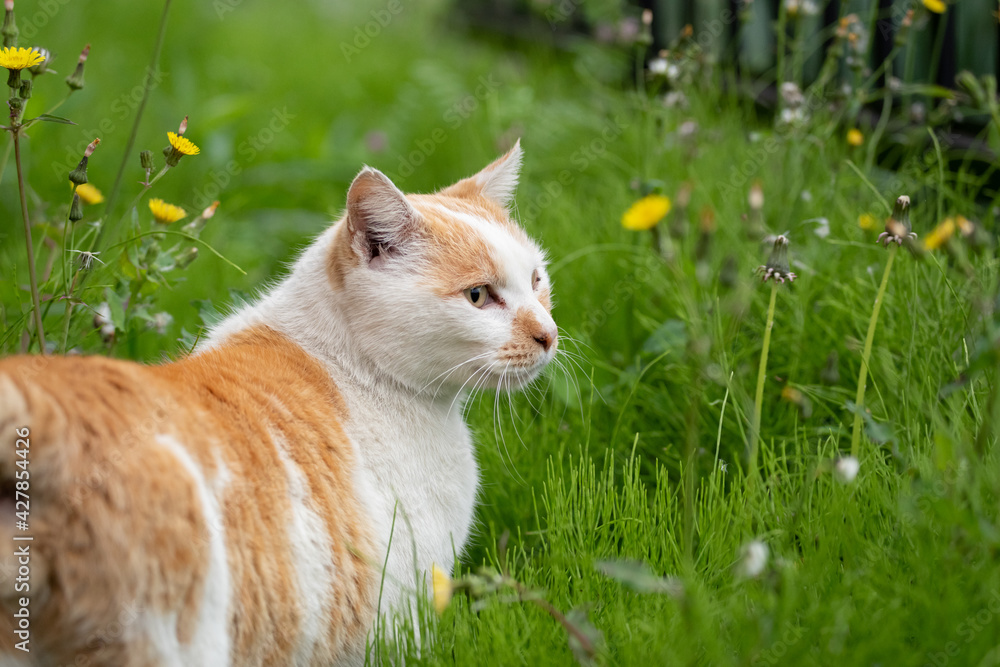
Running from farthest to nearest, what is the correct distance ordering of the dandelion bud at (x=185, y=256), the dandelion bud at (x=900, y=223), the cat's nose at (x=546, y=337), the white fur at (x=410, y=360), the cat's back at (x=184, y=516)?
the dandelion bud at (x=185, y=256) < the cat's nose at (x=546, y=337) < the white fur at (x=410, y=360) < the dandelion bud at (x=900, y=223) < the cat's back at (x=184, y=516)

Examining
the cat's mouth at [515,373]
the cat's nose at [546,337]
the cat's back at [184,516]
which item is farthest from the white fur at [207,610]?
the cat's nose at [546,337]

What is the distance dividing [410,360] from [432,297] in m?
0.16

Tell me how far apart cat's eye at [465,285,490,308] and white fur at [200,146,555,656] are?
3 cm

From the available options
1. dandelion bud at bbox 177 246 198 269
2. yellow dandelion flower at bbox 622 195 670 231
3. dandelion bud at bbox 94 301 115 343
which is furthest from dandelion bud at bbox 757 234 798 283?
dandelion bud at bbox 94 301 115 343

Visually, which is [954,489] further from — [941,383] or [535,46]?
[535,46]

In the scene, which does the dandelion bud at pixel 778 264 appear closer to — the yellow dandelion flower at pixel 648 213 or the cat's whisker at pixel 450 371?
the yellow dandelion flower at pixel 648 213

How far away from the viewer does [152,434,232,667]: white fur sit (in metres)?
1.32

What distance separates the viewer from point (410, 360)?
77.4 inches

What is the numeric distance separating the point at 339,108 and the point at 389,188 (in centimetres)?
414

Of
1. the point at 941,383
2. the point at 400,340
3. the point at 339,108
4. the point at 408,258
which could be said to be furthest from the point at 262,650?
the point at 339,108

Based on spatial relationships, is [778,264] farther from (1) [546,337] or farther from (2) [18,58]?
(2) [18,58]

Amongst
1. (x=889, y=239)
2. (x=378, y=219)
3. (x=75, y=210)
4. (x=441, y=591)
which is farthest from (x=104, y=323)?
(x=889, y=239)

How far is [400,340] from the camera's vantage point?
1954 mm

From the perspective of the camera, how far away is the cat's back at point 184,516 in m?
1.23
